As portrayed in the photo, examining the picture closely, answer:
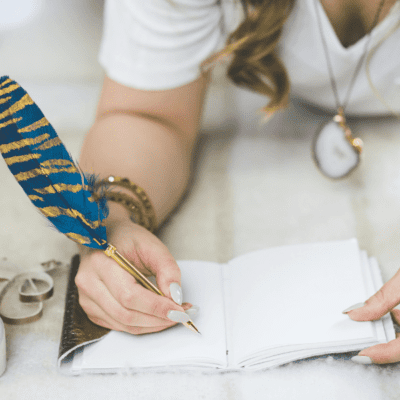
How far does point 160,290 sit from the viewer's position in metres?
0.51

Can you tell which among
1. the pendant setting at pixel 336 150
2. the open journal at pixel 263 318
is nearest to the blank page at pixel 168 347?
the open journal at pixel 263 318

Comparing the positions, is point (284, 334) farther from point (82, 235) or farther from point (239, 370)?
point (82, 235)

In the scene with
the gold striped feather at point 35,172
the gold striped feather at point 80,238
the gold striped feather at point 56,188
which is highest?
the gold striped feather at point 35,172

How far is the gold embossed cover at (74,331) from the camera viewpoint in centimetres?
50

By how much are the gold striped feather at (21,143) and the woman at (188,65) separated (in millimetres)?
160

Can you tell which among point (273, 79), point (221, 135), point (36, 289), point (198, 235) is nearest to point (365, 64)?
point (273, 79)

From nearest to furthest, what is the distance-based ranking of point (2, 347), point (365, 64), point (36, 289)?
point (2, 347), point (36, 289), point (365, 64)

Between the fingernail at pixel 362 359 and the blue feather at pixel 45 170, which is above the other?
the blue feather at pixel 45 170

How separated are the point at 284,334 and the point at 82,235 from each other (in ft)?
0.78

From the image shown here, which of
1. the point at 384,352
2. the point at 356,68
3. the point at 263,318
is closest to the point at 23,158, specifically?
the point at 263,318

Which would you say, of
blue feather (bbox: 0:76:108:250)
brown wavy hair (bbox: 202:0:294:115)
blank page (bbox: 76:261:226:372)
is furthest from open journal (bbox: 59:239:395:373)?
brown wavy hair (bbox: 202:0:294:115)

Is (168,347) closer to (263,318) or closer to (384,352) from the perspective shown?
(263,318)

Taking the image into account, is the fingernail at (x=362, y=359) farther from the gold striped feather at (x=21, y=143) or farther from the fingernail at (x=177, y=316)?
the gold striped feather at (x=21, y=143)

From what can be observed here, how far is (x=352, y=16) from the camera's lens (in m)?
0.81
